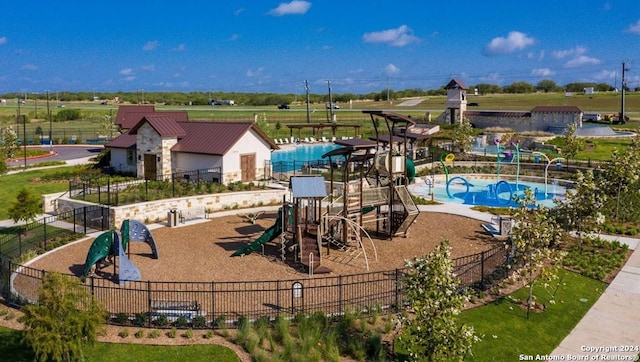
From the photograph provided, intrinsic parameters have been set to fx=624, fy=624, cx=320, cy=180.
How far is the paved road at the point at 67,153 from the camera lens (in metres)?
49.6

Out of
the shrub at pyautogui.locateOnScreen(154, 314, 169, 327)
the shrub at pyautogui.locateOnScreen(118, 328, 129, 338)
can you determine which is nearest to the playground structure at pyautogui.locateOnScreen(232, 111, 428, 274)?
the shrub at pyautogui.locateOnScreen(154, 314, 169, 327)

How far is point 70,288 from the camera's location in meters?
14.2

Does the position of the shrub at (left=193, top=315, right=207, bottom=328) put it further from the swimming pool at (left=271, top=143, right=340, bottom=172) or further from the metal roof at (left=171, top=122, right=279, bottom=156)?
the swimming pool at (left=271, top=143, right=340, bottom=172)

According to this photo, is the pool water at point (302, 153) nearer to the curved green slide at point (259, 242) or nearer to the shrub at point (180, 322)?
the curved green slide at point (259, 242)

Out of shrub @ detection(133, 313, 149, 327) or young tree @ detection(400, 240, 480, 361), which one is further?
shrub @ detection(133, 313, 149, 327)

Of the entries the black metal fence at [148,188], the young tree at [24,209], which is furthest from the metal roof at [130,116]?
the young tree at [24,209]

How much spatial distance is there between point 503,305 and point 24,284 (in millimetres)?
14047

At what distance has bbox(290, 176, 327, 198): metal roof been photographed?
2166 centimetres

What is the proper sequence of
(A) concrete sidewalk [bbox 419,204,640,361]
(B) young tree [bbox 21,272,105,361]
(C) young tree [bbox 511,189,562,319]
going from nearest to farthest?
(B) young tree [bbox 21,272,105,361] < (A) concrete sidewalk [bbox 419,204,640,361] < (C) young tree [bbox 511,189,562,319]

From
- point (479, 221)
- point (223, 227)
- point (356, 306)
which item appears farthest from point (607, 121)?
point (356, 306)

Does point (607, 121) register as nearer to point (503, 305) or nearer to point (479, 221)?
point (479, 221)

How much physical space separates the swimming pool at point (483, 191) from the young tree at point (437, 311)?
2227 centimetres

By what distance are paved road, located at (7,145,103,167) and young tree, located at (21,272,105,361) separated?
37.0m

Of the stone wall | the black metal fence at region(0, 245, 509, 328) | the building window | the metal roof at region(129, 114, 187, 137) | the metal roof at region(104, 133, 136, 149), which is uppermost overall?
the metal roof at region(129, 114, 187, 137)
